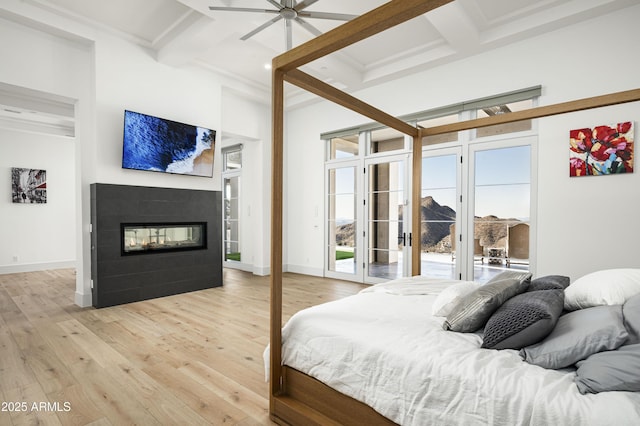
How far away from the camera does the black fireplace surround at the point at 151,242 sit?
398 centimetres

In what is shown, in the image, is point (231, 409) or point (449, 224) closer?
point (231, 409)

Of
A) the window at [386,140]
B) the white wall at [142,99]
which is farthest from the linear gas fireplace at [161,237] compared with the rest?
the window at [386,140]

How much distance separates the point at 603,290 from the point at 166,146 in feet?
15.8

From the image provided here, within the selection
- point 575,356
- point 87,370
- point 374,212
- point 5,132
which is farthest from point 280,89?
point 5,132

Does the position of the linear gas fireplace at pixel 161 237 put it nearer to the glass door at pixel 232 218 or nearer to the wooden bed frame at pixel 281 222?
the glass door at pixel 232 218

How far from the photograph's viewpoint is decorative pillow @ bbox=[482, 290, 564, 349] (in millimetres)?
1324

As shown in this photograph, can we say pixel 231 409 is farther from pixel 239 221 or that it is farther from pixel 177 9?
pixel 239 221

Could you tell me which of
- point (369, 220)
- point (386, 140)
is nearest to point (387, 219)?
point (369, 220)

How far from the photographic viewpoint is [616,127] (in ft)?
10.8

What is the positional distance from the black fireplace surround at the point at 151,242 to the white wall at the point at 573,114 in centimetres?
391

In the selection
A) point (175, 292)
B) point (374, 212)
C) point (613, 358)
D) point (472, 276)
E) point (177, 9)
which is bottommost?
point (175, 292)

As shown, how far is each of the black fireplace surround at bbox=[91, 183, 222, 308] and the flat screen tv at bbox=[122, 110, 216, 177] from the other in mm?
332

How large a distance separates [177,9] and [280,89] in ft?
9.52

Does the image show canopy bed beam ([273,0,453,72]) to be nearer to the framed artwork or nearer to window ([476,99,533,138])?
window ([476,99,533,138])
